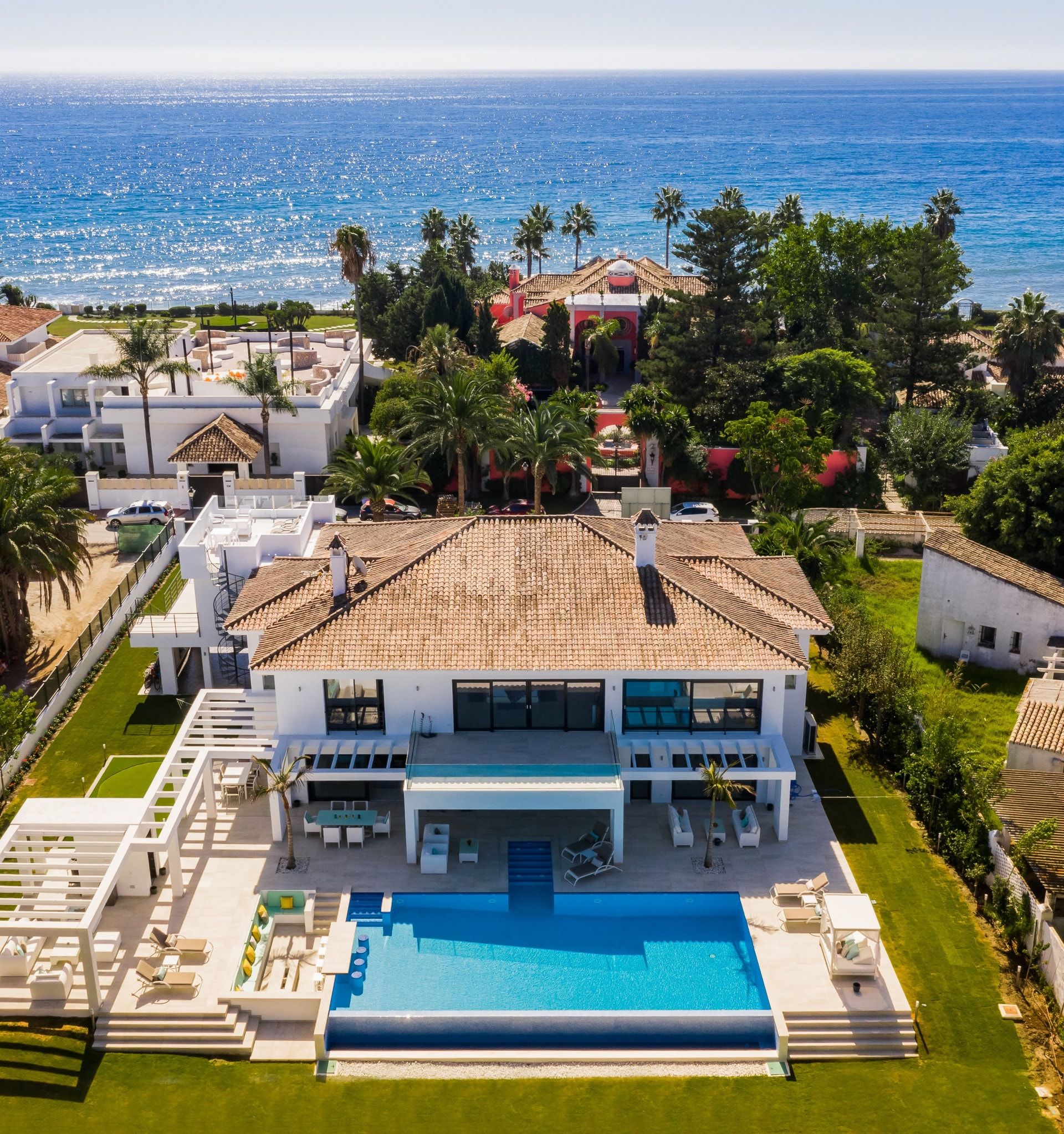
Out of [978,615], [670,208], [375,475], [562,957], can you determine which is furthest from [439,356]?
[670,208]

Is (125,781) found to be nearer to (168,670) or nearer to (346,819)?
(346,819)

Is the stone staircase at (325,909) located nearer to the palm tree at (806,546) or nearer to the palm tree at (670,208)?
the palm tree at (806,546)

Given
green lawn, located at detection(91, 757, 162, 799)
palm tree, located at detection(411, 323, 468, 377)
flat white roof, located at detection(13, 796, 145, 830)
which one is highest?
palm tree, located at detection(411, 323, 468, 377)

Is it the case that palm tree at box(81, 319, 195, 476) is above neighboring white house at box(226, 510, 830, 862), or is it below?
above

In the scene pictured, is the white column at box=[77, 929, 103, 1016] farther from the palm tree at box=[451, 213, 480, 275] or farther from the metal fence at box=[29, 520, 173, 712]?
the palm tree at box=[451, 213, 480, 275]

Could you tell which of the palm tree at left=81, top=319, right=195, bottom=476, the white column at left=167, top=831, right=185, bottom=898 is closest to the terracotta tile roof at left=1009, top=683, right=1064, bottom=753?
the white column at left=167, top=831, right=185, bottom=898

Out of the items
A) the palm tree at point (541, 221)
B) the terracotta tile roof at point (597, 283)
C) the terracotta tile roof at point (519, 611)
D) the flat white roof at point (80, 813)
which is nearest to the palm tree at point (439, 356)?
the terracotta tile roof at point (597, 283)

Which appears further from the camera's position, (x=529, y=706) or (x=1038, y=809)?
(x=529, y=706)
